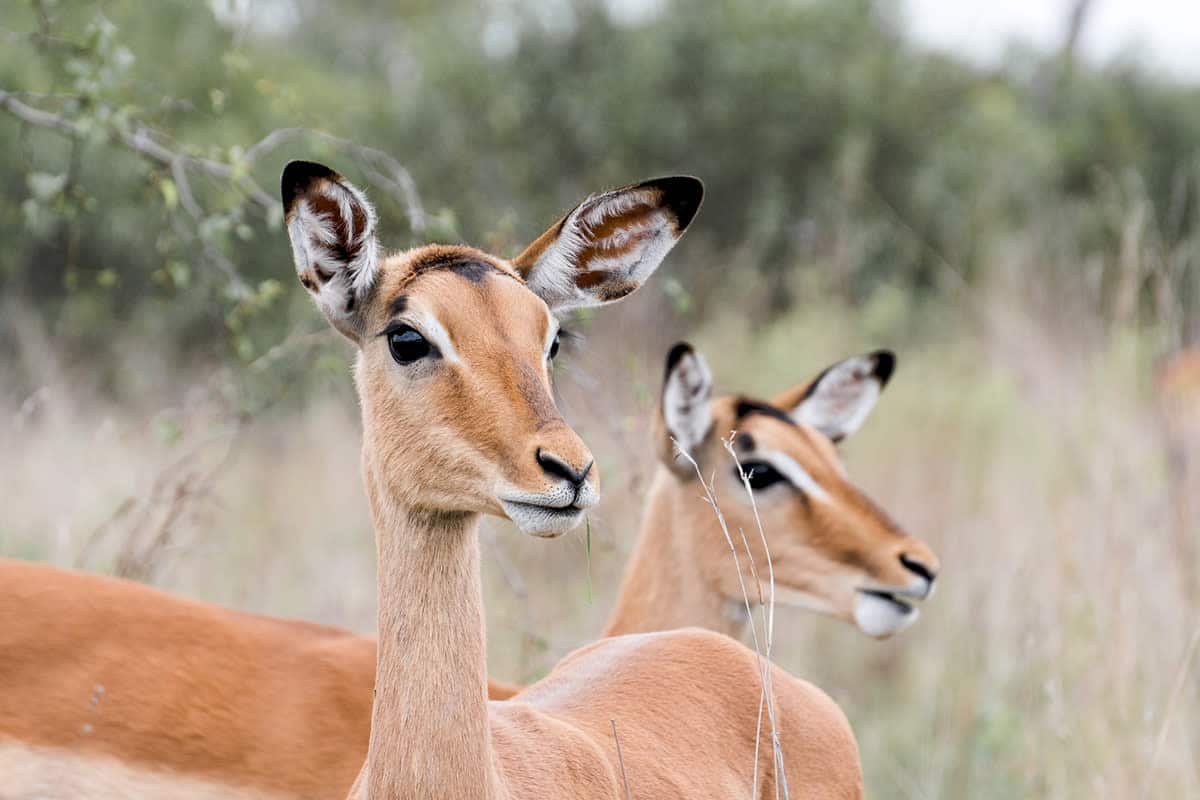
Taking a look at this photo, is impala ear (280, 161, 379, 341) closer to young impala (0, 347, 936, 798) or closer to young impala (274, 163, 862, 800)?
young impala (274, 163, 862, 800)

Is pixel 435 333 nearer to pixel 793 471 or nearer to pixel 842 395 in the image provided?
pixel 793 471

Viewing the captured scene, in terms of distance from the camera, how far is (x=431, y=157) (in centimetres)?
1384

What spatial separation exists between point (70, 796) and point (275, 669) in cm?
59

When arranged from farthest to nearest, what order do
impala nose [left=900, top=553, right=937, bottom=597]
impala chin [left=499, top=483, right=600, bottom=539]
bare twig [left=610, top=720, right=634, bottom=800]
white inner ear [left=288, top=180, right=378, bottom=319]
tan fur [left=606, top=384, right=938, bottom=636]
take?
tan fur [left=606, top=384, right=938, bottom=636] < impala nose [left=900, top=553, right=937, bottom=597] < bare twig [left=610, top=720, right=634, bottom=800] < white inner ear [left=288, top=180, right=378, bottom=319] < impala chin [left=499, top=483, right=600, bottom=539]

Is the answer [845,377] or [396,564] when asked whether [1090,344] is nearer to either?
[845,377]

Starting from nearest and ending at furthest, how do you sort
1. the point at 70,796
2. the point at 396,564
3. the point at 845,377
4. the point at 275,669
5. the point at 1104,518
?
the point at 396,564 → the point at 70,796 → the point at 275,669 → the point at 845,377 → the point at 1104,518

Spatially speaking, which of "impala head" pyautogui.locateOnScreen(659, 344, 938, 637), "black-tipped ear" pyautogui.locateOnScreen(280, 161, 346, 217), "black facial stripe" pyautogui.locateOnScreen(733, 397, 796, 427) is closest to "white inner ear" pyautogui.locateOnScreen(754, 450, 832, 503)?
"impala head" pyautogui.locateOnScreen(659, 344, 938, 637)

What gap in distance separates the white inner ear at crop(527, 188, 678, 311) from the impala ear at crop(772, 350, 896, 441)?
6.40ft

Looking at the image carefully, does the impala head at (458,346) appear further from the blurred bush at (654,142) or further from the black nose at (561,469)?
the blurred bush at (654,142)

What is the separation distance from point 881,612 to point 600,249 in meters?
1.90

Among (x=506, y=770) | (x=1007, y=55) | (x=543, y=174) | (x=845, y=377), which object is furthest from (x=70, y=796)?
(x=1007, y=55)

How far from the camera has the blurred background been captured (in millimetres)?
5562

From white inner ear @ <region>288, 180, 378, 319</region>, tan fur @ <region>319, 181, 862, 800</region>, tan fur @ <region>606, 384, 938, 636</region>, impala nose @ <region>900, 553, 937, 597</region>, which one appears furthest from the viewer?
tan fur @ <region>606, 384, 938, 636</region>

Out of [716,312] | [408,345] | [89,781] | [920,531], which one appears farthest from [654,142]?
[408,345]
